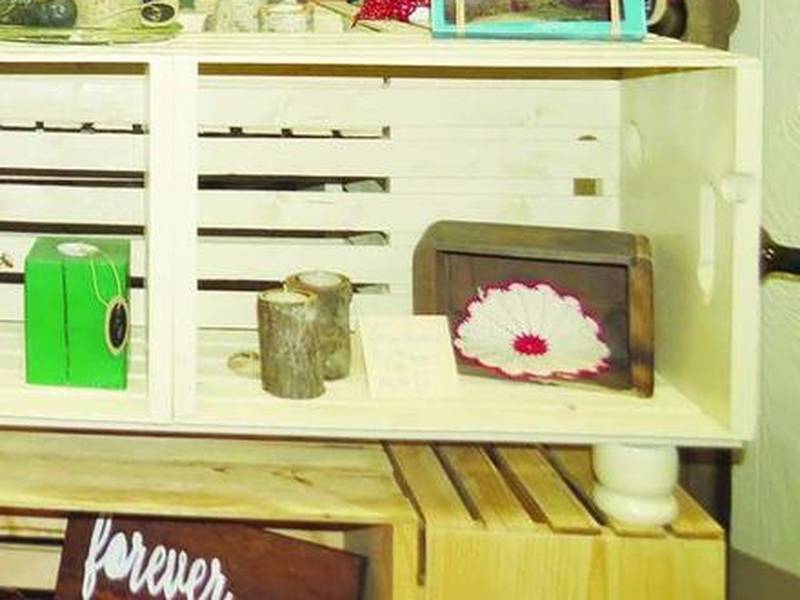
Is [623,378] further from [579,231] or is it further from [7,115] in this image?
[7,115]

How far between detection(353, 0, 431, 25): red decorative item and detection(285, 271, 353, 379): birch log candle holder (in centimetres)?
39

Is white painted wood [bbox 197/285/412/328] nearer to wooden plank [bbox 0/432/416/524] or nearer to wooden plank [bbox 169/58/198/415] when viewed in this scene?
wooden plank [bbox 0/432/416/524]

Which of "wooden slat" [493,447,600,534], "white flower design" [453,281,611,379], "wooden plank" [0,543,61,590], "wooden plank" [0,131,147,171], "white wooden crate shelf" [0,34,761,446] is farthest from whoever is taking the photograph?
"wooden plank" [0,543,61,590]

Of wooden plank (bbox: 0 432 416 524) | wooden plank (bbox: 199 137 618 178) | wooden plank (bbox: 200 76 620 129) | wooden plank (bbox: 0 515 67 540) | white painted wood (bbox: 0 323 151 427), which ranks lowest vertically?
wooden plank (bbox: 0 515 67 540)

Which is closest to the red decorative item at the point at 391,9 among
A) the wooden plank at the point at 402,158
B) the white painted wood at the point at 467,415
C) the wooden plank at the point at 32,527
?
the wooden plank at the point at 402,158

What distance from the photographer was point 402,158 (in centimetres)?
155

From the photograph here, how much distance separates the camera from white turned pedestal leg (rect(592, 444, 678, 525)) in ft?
3.99

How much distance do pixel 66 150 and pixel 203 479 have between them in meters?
0.55

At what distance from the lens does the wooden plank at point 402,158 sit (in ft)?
5.08

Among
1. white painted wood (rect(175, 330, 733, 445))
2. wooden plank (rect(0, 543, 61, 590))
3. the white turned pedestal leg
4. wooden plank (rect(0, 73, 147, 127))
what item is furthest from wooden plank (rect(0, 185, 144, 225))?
the white turned pedestal leg

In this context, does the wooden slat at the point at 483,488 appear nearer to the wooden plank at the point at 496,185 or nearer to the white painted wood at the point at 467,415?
the white painted wood at the point at 467,415

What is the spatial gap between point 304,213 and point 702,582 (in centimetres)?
75

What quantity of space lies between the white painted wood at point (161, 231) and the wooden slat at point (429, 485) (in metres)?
0.32

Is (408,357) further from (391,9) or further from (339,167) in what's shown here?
(391,9)
